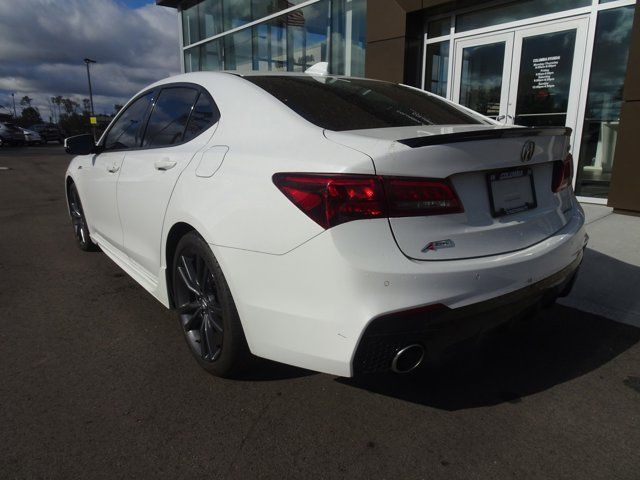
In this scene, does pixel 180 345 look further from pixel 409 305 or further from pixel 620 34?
pixel 620 34

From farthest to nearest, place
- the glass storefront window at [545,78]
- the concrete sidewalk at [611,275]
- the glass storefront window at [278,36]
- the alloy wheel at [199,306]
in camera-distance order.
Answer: the glass storefront window at [278,36] → the glass storefront window at [545,78] → the concrete sidewalk at [611,275] → the alloy wheel at [199,306]

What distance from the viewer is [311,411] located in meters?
2.19

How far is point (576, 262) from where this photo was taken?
2.37 meters

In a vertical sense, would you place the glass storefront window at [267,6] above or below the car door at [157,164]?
above

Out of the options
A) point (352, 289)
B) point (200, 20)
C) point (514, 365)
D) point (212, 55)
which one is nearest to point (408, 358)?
point (352, 289)

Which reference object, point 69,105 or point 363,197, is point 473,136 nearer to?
point 363,197

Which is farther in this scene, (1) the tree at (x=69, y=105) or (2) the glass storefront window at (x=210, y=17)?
(1) the tree at (x=69, y=105)

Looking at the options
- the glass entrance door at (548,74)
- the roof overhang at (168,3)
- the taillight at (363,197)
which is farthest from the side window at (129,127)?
the roof overhang at (168,3)

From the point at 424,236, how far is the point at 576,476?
1043 mm

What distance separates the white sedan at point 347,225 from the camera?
1.73 meters

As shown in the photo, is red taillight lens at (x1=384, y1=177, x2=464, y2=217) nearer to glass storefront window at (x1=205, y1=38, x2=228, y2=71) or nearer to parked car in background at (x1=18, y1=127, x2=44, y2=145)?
glass storefront window at (x1=205, y1=38, x2=228, y2=71)

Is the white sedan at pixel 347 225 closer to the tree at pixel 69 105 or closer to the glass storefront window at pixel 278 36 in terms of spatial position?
the glass storefront window at pixel 278 36

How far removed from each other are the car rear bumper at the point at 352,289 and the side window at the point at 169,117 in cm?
106

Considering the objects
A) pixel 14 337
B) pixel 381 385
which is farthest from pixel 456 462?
pixel 14 337
